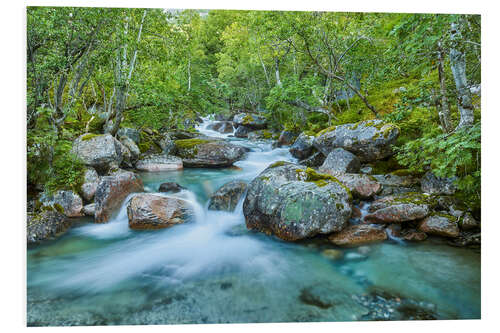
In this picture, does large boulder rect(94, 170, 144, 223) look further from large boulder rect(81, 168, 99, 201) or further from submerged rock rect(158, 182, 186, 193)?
submerged rock rect(158, 182, 186, 193)

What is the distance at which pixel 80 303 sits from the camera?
221cm

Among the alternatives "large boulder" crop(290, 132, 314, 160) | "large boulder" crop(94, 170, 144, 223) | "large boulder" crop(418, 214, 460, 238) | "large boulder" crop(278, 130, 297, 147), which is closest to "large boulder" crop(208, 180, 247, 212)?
"large boulder" crop(94, 170, 144, 223)

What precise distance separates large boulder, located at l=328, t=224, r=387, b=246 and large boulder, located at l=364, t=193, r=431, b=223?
0.26 meters

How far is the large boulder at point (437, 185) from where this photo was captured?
391 cm

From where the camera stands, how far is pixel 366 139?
575 centimetres

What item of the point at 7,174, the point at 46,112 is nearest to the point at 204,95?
the point at 46,112

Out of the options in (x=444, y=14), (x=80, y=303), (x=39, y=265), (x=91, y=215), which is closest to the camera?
(x=80, y=303)

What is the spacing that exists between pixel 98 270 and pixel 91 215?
1789 mm

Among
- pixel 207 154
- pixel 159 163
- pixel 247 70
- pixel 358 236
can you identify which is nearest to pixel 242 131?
pixel 247 70

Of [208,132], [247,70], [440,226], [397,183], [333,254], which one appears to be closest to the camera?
[333,254]

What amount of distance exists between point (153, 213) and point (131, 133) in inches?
220

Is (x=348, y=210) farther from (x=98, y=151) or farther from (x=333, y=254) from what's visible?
(x=98, y=151)

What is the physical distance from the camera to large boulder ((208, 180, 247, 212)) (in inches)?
177
